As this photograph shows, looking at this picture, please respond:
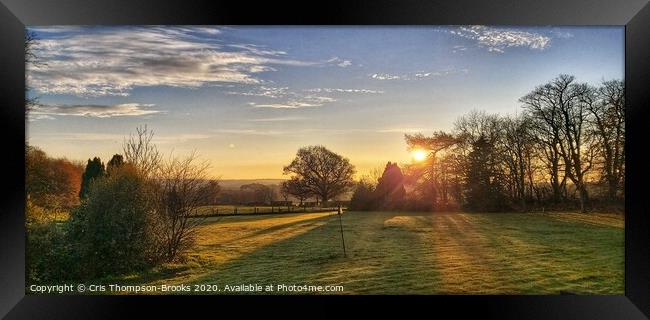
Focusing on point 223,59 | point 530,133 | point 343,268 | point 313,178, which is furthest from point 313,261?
Result: point 530,133

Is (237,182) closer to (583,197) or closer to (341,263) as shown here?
(341,263)

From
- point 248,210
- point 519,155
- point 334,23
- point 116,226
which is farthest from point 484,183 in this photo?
point 116,226

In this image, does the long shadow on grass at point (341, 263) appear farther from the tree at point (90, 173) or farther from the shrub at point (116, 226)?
the tree at point (90, 173)

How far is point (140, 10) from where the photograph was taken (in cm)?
559

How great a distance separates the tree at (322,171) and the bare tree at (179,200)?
1282mm

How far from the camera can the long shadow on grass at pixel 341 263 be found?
20.1ft

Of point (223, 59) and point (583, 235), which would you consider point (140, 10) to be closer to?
point (223, 59)

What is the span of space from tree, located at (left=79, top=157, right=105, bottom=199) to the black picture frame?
0.69 metres

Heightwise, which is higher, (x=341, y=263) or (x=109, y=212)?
(x=109, y=212)

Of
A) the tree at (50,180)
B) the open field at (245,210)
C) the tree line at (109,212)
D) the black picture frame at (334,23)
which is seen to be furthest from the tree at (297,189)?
the tree at (50,180)

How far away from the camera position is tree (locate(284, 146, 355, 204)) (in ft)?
21.0

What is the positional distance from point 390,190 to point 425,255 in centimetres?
108

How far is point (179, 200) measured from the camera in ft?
21.8

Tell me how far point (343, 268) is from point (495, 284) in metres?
2.06
